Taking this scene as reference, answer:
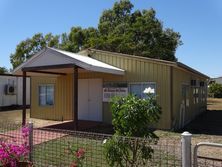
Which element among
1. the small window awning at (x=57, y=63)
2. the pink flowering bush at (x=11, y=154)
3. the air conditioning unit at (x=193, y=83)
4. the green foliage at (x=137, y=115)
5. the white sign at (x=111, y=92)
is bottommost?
the pink flowering bush at (x=11, y=154)

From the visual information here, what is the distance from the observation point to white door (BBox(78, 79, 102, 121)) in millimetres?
15367

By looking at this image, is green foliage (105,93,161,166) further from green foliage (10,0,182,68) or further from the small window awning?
green foliage (10,0,182,68)

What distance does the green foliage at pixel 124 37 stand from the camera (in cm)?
3130

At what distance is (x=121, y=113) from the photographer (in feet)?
17.6

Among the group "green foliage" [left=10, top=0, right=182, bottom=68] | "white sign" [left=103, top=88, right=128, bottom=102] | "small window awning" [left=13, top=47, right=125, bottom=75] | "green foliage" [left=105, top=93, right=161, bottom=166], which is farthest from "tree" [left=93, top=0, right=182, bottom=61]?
"green foliage" [left=105, top=93, right=161, bottom=166]

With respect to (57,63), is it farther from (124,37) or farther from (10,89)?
(124,37)

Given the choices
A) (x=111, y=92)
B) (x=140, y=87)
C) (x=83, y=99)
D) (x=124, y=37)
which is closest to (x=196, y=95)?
(x=140, y=87)

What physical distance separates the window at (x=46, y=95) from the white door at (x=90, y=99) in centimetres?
235

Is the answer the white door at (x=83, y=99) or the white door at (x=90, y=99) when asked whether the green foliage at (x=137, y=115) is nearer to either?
the white door at (x=90, y=99)

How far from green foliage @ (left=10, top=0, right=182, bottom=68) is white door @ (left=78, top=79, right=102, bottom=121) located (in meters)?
15.2

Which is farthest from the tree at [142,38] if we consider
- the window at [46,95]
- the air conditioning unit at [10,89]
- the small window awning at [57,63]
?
the small window awning at [57,63]

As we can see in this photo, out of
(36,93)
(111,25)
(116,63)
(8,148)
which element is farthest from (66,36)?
(8,148)

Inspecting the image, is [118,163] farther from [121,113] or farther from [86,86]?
[86,86]

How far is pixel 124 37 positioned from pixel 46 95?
16326 millimetres
